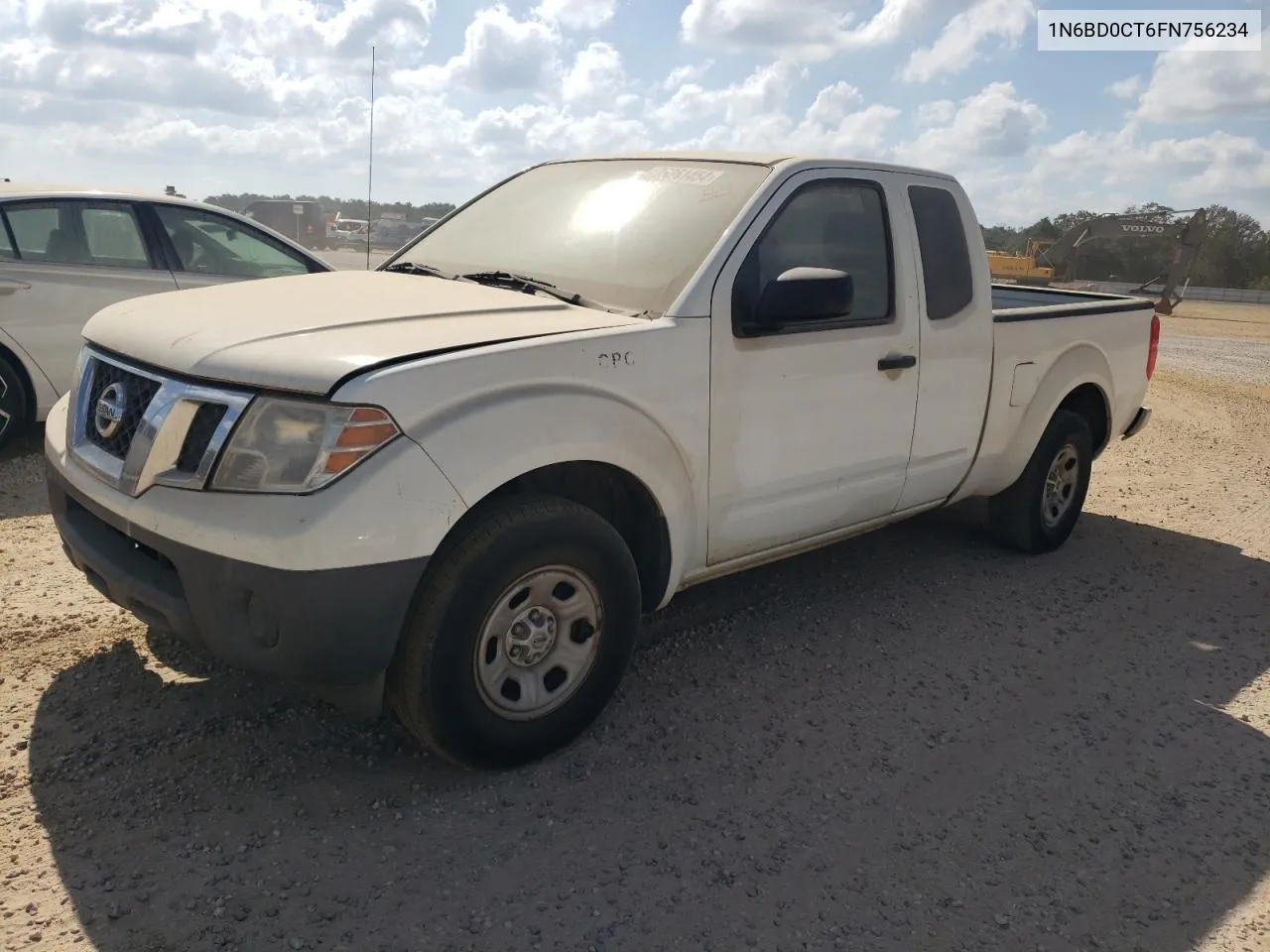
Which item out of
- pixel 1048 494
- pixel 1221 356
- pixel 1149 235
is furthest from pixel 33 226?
pixel 1149 235

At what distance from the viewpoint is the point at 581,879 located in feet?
8.97

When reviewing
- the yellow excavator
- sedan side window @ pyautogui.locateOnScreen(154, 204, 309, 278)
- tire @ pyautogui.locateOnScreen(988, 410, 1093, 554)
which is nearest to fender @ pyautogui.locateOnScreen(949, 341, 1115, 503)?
tire @ pyautogui.locateOnScreen(988, 410, 1093, 554)

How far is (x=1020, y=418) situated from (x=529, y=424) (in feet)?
10.2

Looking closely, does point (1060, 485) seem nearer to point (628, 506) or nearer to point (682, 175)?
point (682, 175)

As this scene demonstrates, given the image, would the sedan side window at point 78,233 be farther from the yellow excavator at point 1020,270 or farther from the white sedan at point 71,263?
the yellow excavator at point 1020,270

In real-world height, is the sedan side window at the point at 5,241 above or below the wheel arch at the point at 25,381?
above

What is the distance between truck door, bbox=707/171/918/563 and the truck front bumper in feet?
4.35

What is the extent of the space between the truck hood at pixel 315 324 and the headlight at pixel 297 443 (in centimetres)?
7

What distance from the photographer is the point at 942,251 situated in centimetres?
452

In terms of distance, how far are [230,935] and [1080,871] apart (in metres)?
2.27

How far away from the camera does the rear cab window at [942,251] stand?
4.42m

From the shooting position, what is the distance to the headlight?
2.64 m

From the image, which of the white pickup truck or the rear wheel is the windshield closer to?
the white pickup truck

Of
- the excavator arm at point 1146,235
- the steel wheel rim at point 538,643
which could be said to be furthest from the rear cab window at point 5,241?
the excavator arm at point 1146,235
